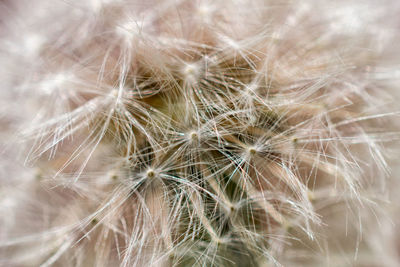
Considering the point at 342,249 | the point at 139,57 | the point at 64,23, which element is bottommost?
the point at 342,249

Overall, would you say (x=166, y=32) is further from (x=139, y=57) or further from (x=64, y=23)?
(x=64, y=23)

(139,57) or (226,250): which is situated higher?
(139,57)

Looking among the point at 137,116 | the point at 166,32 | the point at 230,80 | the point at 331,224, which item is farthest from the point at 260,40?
the point at 331,224

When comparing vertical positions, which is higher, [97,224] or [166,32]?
[166,32]

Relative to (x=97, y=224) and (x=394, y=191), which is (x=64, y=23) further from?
(x=394, y=191)

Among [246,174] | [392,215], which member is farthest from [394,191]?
[246,174]

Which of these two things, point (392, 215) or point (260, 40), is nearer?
point (260, 40)
